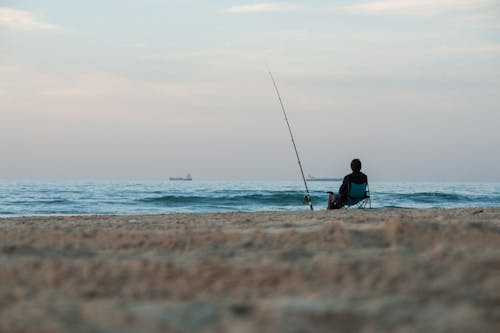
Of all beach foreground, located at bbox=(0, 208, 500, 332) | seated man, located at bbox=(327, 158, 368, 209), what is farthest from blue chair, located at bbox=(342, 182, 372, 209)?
beach foreground, located at bbox=(0, 208, 500, 332)

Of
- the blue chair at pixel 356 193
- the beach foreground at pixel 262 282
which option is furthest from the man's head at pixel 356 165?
the beach foreground at pixel 262 282

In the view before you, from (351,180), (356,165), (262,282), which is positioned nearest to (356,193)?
(351,180)

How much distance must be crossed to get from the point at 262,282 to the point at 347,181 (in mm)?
8229

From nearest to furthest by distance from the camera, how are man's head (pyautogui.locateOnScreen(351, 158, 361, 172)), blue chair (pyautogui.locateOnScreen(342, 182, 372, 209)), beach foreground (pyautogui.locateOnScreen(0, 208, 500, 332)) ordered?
1. beach foreground (pyautogui.locateOnScreen(0, 208, 500, 332))
2. man's head (pyautogui.locateOnScreen(351, 158, 361, 172))
3. blue chair (pyautogui.locateOnScreen(342, 182, 372, 209))

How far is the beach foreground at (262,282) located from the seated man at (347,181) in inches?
248

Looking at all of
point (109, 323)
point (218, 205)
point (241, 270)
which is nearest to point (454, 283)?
point (241, 270)

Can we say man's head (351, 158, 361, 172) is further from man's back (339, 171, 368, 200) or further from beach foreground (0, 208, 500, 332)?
beach foreground (0, 208, 500, 332)

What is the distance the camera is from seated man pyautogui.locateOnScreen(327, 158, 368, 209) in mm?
11320

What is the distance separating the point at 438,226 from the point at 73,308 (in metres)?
3.26

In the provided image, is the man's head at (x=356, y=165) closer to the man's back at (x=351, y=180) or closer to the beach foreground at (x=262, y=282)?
the man's back at (x=351, y=180)

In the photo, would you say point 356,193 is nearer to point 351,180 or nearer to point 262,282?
point 351,180

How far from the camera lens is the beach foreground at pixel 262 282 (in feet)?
8.32

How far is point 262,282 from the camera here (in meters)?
3.28

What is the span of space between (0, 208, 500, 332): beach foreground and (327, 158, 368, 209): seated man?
630 centimetres
